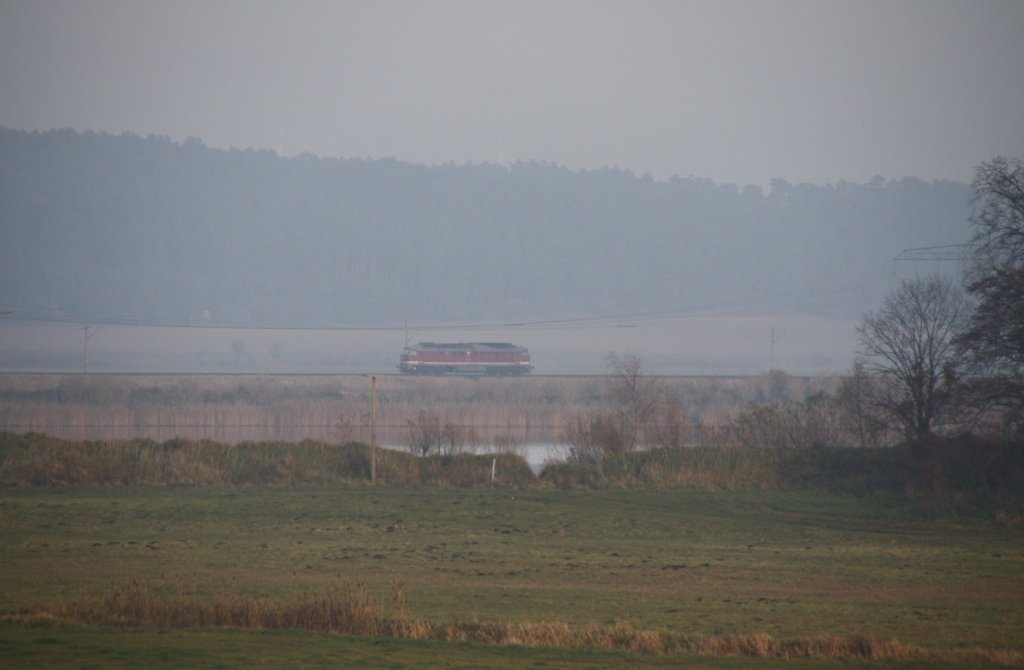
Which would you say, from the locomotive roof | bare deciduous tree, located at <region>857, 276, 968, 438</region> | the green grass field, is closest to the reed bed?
the green grass field

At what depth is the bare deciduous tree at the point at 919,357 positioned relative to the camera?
39219 mm

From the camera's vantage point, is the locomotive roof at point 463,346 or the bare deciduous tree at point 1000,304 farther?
the locomotive roof at point 463,346

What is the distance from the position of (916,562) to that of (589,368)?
4361 inches

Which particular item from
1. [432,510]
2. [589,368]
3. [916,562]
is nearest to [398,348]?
[589,368]

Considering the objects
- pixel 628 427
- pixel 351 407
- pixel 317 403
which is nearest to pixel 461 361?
pixel 317 403

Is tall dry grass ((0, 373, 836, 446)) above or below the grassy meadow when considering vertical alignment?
above

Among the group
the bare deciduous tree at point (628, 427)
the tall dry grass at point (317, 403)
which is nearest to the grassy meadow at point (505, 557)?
the bare deciduous tree at point (628, 427)

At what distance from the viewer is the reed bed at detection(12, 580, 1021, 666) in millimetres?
14352

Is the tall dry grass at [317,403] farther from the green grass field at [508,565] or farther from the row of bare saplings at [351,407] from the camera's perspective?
the green grass field at [508,565]

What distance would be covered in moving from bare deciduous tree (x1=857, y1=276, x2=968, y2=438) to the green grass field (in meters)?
7.57

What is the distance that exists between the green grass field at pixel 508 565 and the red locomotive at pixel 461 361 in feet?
204

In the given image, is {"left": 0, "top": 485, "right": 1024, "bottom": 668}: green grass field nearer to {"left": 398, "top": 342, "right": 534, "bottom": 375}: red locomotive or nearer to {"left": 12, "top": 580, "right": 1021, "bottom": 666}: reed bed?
{"left": 12, "top": 580, "right": 1021, "bottom": 666}: reed bed

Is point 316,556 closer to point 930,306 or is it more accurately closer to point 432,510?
point 432,510

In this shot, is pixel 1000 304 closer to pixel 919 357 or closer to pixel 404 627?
pixel 919 357
